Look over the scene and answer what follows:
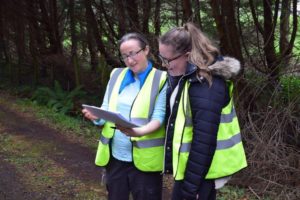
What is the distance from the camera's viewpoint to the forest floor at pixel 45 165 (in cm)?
560

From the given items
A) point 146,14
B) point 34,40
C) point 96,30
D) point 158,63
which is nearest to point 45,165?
point 158,63

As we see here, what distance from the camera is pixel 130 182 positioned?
3.39 metres

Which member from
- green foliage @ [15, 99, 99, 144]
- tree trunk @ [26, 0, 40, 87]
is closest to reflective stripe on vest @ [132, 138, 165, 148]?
green foliage @ [15, 99, 99, 144]

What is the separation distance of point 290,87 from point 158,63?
209 cm

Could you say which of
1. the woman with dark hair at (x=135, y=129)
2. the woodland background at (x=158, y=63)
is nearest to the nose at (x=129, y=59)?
the woman with dark hair at (x=135, y=129)

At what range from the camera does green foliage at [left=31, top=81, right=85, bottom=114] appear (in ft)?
35.2

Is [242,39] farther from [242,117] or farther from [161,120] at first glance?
[161,120]

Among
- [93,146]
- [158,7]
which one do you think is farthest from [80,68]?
[93,146]

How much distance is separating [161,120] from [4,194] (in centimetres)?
312

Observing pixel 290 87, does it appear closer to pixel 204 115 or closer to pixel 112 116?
pixel 204 115

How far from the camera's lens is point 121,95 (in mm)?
3293

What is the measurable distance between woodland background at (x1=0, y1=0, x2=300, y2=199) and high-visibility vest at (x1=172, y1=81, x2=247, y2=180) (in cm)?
279

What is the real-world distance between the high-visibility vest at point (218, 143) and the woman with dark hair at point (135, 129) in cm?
33

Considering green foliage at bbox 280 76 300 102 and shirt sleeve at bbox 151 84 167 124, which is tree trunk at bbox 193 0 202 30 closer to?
green foliage at bbox 280 76 300 102
